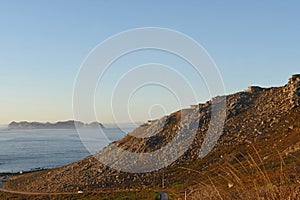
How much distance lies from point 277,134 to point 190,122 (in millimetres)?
18251

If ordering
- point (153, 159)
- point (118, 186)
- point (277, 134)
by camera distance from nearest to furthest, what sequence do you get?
point (118, 186)
point (277, 134)
point (153, 159)

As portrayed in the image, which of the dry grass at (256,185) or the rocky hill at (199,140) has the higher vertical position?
the rocky hill at (199,140)

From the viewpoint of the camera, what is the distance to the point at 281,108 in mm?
68250

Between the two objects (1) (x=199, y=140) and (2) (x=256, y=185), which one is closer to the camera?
(2) (x=256, y=185)

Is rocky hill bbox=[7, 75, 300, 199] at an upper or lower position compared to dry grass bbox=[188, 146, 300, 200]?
upper

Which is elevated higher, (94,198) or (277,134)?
(277,134)

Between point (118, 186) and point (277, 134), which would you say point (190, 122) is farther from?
point (118, 186)

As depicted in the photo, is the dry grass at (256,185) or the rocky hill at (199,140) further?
the rocky hill at (199,140)

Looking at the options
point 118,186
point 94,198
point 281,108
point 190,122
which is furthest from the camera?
point 190,122

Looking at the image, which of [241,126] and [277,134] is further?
[241,126]

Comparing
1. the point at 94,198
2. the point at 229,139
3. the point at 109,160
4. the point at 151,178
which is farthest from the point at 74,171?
the point at 229,139

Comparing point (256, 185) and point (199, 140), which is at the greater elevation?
point (199, 140)

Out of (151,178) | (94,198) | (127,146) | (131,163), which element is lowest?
(94,198)

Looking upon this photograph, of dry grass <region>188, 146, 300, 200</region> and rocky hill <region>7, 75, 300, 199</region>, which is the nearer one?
dry grass <region>188, 146, 300, 200</region>
